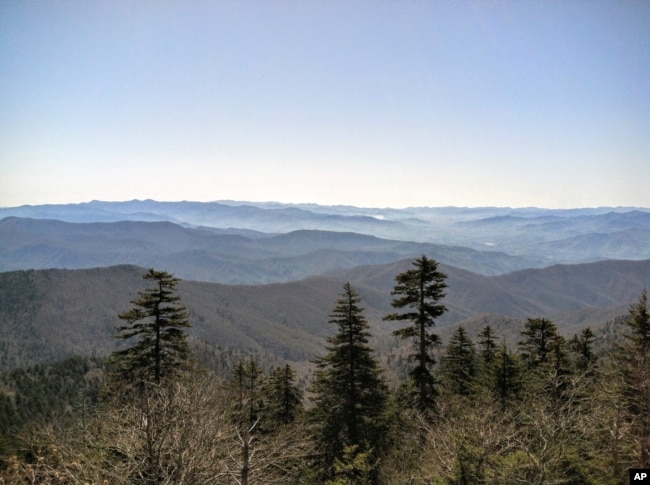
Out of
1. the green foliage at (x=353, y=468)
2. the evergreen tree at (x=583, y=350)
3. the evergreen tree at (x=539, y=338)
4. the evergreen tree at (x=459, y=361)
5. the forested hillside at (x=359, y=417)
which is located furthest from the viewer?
the evergreen tree at (x=459, y=361)

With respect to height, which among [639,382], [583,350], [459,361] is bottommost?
[459,361]

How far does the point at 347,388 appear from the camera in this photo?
23719 millimetres

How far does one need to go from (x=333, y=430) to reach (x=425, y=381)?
6299 millimetres

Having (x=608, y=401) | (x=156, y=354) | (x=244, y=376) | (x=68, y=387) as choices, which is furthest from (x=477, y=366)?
(x=68, y=387)

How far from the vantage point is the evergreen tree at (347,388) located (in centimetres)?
2353

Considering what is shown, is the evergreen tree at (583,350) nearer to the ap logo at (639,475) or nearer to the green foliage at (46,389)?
the ap logo at (639,475)

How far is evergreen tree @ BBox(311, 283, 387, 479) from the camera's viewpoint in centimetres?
2353

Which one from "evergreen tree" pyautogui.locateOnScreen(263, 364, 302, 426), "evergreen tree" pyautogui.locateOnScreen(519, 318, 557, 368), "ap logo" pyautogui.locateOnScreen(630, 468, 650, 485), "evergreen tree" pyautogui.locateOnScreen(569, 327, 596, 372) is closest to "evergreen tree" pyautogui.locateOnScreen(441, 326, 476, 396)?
"evergreen tree" pyautogui.locateOnScreen(519, 318, 557, 368)

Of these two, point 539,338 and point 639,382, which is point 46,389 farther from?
point 639,382

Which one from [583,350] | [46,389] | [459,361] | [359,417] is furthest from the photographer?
[46,389]

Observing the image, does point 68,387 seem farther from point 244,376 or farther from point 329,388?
point 329,388

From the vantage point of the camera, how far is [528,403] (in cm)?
2327

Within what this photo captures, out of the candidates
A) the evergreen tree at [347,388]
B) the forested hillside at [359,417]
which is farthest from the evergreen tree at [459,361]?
the evergreen tree at [347,388]

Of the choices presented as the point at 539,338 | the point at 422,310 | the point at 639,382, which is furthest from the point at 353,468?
the point at 539,338
